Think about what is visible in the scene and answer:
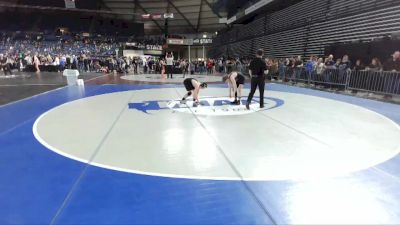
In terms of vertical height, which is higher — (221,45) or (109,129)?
(221,45)

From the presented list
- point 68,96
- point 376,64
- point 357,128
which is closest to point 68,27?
point 68,96

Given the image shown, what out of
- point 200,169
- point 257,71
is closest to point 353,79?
point 257,71

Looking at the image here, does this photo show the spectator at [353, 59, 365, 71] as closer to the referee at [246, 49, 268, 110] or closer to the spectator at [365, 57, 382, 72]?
the spectator at [365, 57, 382, 72]

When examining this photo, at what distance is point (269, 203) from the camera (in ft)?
9.47

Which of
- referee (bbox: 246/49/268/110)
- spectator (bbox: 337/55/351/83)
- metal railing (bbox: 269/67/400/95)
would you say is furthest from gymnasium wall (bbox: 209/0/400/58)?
referee (bbox: 246/49/268/110)

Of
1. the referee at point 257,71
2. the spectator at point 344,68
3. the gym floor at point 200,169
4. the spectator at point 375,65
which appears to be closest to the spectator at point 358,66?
the spectator at point 344,68

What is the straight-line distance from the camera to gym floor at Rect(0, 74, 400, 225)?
107 inches

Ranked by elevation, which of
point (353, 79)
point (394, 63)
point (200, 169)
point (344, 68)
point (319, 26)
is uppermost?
point (319, 26)

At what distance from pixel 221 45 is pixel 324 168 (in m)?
40.1

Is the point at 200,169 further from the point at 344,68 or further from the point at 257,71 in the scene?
the point at 344,68

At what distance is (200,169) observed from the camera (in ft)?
12.2

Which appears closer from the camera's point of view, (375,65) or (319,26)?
(375,65)

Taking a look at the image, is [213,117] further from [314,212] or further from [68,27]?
[68,27]

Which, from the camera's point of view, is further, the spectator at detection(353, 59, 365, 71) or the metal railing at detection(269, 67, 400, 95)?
the spectator at detection(353, 59, 365, 71)
